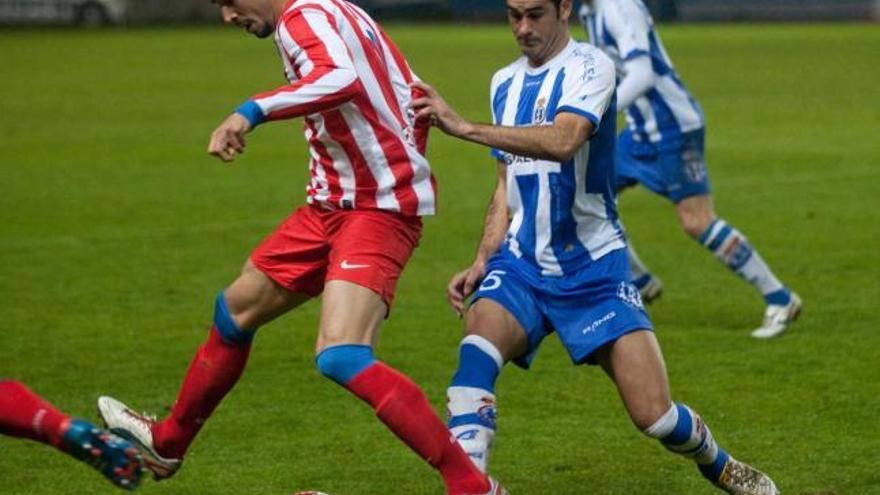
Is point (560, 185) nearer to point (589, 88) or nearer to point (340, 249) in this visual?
point (589, 88)

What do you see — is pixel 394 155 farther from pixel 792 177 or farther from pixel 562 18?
pixel 792 177

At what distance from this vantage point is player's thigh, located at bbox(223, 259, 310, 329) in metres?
6.62

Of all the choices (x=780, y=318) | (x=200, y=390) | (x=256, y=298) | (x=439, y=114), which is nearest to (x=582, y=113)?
(x=439, y=114)

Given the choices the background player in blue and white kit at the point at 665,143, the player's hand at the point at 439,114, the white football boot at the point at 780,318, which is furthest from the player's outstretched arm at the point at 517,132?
the white football boot at the point at 780,318

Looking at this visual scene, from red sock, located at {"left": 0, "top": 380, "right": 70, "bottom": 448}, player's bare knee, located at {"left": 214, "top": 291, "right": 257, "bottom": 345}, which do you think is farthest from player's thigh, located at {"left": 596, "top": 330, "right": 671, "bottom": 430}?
red sock, located at {"left": 0, "top": 380, "right": 70, "bottom": 448}

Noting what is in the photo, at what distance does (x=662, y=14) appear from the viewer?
167 feet

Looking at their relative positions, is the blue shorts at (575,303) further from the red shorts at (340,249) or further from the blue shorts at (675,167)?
the blue shorts at (675,167)

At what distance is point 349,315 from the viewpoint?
609 centimetres

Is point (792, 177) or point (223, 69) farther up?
point (792, 177)

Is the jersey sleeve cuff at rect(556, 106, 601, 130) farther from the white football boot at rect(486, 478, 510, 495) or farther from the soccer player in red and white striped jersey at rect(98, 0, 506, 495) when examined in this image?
the white football boot at rect(486, 478, 510, 495)

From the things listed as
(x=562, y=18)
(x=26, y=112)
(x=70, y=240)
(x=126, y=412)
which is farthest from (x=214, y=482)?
(x=26, y=112)

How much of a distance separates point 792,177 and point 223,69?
17.1 meters

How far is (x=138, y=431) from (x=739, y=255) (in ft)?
14.9

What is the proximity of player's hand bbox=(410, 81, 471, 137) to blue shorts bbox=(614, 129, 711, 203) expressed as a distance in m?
4.75
